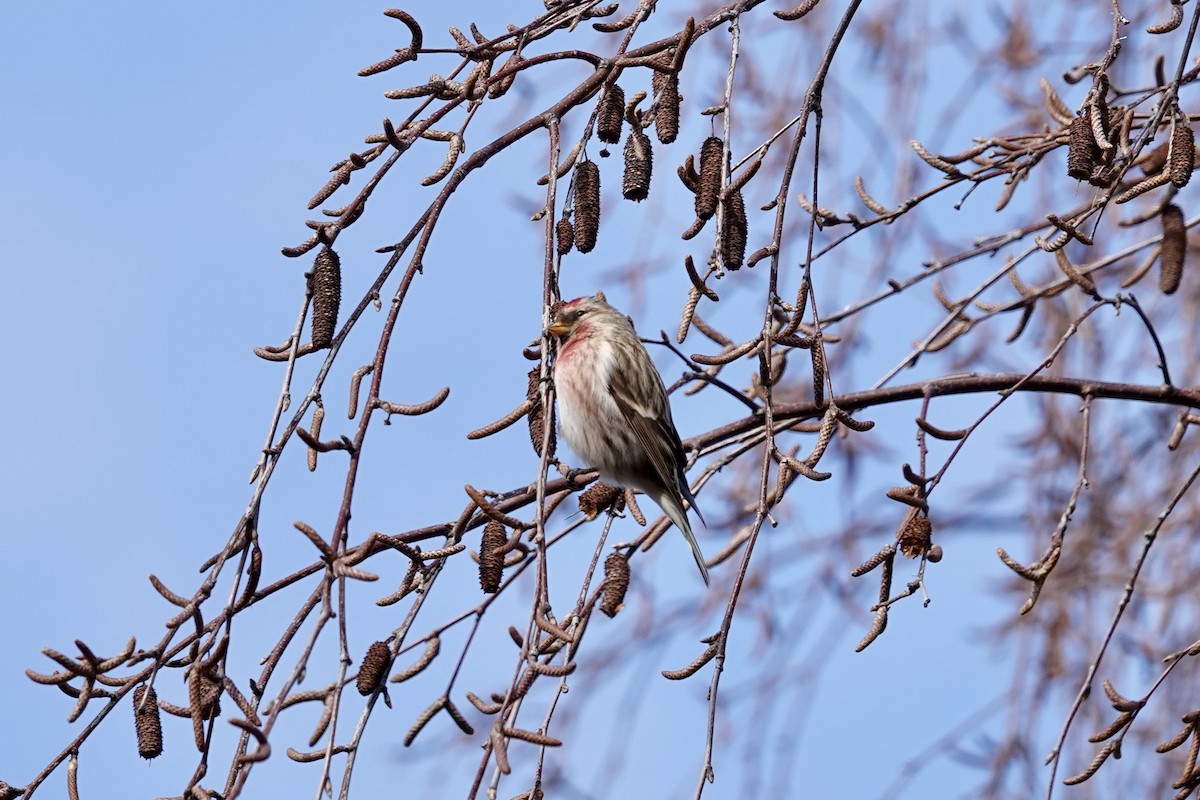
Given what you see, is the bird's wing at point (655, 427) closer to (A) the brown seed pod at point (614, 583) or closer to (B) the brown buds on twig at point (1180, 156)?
(A) the brown seed pod at point (614, 583)

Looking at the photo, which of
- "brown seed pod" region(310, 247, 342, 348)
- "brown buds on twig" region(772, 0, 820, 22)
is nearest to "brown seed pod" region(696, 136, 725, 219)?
"brown buds on twig" region(772, 0, 820, 22)

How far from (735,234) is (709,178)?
116 mm

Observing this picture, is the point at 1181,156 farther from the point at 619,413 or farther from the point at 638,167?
the point at 619,413

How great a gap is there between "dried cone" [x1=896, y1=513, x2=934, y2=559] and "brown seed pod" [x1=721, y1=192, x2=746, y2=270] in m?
0.56

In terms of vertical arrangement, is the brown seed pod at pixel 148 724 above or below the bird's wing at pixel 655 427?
below

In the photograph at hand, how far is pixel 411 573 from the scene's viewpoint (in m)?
2.71

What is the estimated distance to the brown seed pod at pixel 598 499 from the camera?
3.41m

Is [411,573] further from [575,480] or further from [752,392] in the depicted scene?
[752,392]

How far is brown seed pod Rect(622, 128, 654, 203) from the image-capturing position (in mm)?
2775

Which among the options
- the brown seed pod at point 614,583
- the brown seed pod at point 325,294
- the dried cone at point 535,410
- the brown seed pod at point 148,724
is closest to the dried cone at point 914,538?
the brown seed pod at point 614,583

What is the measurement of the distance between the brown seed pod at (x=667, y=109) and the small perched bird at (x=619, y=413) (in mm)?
1414

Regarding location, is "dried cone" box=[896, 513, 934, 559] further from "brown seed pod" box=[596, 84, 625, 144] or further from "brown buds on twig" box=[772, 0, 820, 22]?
"brown buds on twig" box=[772, 0, 820, 22]

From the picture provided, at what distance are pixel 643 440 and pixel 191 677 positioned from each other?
2032mm

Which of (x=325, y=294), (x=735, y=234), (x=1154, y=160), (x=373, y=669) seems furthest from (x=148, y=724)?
(x=1154, y=160)
